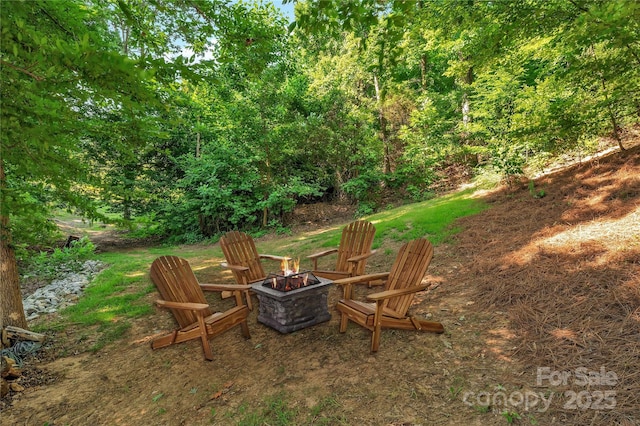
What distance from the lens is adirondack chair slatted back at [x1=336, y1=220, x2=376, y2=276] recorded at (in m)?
4.62

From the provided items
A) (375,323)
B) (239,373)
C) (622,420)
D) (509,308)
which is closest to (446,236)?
(509,308)

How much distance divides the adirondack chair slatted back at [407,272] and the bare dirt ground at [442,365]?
265 mm

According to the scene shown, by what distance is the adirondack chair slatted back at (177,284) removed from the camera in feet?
10.7

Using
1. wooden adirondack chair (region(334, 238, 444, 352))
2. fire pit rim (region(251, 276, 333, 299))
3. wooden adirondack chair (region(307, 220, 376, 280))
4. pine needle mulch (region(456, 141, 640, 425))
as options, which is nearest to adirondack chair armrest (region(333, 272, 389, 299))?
wooden adirondack chair (region(334, 238, 444, 352))

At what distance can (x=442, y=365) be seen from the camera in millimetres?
2625

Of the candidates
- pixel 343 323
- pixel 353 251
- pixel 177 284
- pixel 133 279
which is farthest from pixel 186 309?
pixel 133 279

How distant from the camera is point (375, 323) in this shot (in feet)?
9.50

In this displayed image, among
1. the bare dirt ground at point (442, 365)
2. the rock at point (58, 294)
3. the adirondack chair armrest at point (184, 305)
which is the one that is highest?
the adirondack chair armrest at point (184, 305)

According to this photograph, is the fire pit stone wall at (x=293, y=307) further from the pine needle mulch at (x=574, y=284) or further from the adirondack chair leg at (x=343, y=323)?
the pine needle mulch at (x=574, y=284)

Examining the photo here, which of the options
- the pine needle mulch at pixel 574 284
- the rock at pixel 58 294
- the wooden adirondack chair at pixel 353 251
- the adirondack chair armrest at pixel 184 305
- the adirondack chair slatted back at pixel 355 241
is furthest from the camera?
the adirondack chair slatted back at pixel 355 241

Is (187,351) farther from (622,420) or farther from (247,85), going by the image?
(247,85)

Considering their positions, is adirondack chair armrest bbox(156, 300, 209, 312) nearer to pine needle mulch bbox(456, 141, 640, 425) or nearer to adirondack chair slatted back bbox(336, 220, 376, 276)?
adirondack chair slatted back bbox(336, 220, 376, 276)

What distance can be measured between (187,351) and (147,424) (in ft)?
3.13

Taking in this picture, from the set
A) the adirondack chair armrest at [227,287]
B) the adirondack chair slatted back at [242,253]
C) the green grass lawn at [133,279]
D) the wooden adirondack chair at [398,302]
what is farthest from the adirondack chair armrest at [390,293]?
the green grass lawn at [133,279]
